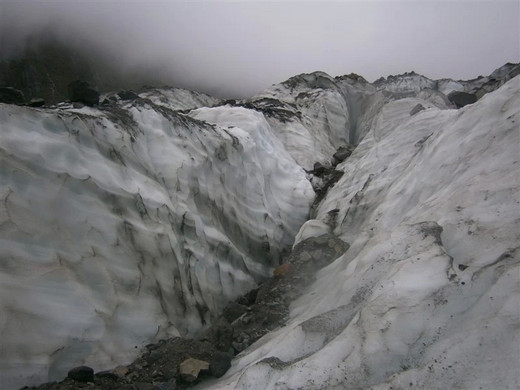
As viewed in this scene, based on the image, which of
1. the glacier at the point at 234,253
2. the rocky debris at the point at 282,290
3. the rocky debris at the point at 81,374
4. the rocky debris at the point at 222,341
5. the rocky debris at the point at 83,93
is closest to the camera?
the glacier at the point at 234,253

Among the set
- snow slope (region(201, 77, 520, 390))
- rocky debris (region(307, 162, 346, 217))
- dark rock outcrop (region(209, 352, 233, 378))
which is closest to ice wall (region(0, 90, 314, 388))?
dark rock outcrop (region(209, 352, 233, 378))

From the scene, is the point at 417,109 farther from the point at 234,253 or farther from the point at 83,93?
the point at 83,93

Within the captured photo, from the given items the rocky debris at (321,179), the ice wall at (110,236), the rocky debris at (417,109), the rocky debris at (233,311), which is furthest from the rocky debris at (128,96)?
the rocky debris at (417,109)

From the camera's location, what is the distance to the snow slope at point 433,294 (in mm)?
2738

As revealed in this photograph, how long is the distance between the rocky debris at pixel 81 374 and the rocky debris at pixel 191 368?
0.82 metres

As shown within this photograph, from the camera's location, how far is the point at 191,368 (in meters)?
4.21

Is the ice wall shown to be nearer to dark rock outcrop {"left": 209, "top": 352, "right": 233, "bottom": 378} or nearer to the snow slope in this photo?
dark rock outcrop {"left": 209, "top": 352, "right": 233, "bottom": 378}

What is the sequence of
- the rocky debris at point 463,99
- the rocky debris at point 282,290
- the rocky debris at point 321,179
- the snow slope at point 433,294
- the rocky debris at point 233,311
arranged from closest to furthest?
1. the snow slope at point 433,294
2. the rocky debris at point 282,290
3. the rocky debris at point 233,311
4. the rocky debris at point 321,179
5. the rocky debris at point 463,99

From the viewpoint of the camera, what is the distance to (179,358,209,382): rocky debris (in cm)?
416

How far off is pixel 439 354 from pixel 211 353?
2.49m

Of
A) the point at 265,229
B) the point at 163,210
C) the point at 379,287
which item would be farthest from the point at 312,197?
the point at 379,287

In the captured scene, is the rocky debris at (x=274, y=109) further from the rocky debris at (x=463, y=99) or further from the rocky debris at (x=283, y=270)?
the rocky debris at (x=283, y=270)

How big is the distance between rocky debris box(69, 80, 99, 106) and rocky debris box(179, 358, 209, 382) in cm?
376

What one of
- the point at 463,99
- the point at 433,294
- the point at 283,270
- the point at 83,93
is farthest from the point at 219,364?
the point at 463,99
